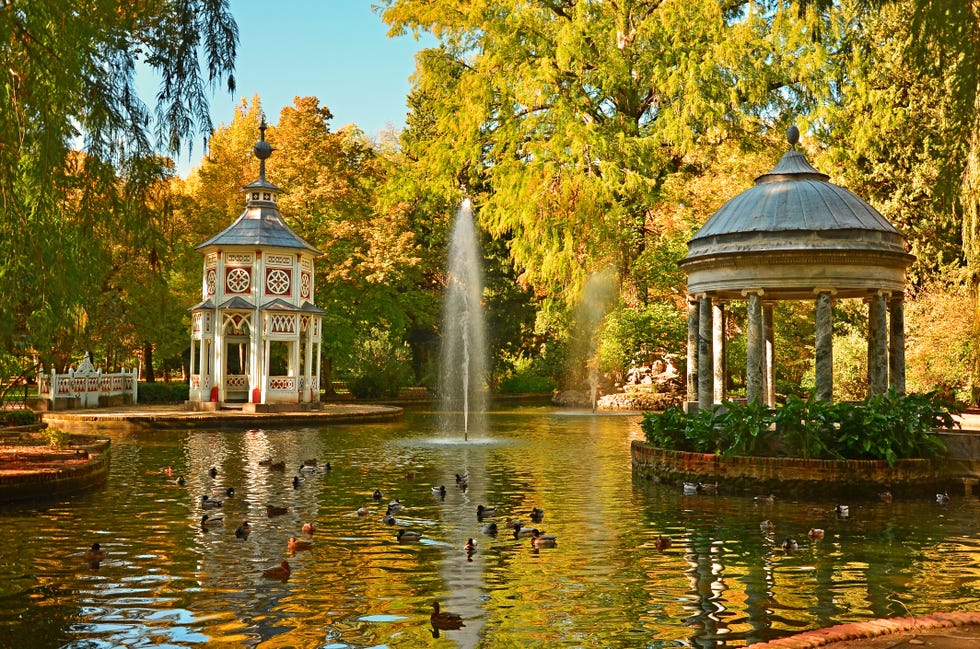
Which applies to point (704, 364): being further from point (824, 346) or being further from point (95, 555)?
point (95, 555)

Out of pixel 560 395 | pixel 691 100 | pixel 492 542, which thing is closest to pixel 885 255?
pixel 492 542

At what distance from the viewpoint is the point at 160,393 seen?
41.0 m

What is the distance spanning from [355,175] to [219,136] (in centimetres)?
932

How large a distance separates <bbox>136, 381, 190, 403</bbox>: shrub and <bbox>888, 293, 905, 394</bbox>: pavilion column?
30.9 m

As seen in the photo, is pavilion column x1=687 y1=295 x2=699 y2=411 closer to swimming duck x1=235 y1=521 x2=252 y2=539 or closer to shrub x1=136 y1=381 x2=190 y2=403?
swimming duck x1=235 y1=521 x2=252 y2=539

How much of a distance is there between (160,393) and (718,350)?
92.3 ft

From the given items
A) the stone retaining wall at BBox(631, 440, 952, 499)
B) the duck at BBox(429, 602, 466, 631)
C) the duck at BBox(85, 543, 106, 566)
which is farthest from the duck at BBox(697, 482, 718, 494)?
the duck at BBox(85, 543, 106, 566)

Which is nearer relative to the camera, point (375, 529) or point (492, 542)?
point (492, 542)

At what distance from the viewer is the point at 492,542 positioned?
11.4 m

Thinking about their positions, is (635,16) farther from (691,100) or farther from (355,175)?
(355,175)

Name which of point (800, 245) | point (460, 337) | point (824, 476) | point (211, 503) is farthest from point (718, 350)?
point (460, 337)

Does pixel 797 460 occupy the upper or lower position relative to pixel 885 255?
lower

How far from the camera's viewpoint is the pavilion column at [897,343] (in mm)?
18516

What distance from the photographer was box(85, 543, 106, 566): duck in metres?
9.71
